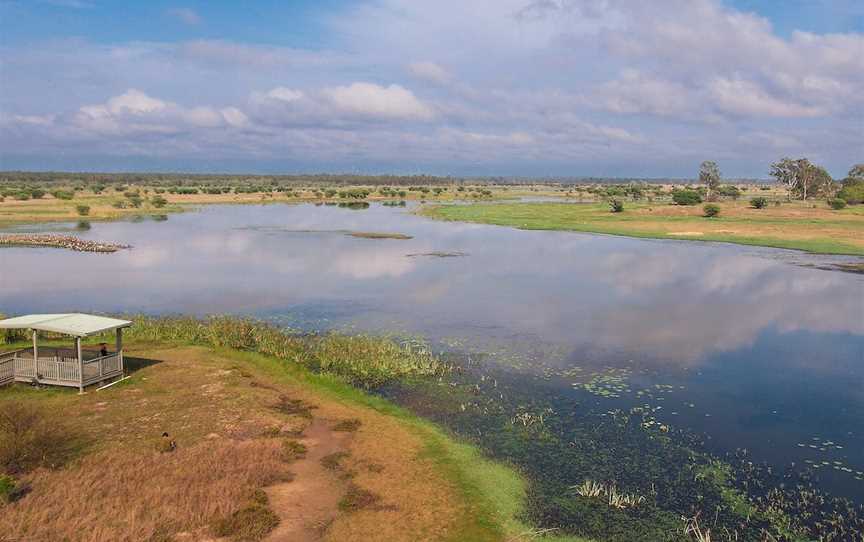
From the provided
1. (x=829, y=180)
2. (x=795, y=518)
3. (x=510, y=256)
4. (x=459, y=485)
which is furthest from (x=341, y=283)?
(x=829, y=180)

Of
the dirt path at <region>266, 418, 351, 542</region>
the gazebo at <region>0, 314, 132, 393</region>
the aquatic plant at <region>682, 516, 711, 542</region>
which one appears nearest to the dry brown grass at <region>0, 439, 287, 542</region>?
the dirt path at <region>266, 418, 351, 542</region>

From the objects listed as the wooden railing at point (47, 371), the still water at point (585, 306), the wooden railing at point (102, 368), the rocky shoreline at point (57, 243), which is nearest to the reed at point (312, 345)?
the still water at point (585, 306)

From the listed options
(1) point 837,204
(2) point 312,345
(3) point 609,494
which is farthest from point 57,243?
(1) point 837,204

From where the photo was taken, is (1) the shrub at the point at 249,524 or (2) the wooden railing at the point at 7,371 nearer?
(1) the shrub at the point at 249,524

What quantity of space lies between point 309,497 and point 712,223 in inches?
3052

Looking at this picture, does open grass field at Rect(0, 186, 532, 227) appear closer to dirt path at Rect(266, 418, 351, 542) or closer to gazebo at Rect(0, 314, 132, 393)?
gazebo at Rect(0, 314, 132, 393)

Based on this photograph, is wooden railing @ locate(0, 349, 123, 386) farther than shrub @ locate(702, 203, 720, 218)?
No

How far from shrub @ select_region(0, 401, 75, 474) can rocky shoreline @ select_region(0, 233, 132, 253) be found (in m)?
43.3

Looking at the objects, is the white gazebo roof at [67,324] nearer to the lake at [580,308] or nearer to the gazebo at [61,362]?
Answer: the gazebo at [61,362]

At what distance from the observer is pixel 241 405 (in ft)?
67.2

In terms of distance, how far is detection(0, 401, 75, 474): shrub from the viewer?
49.4ft

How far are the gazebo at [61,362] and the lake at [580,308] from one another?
10.3 meters

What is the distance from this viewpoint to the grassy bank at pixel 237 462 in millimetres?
13234

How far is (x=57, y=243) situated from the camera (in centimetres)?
5931
